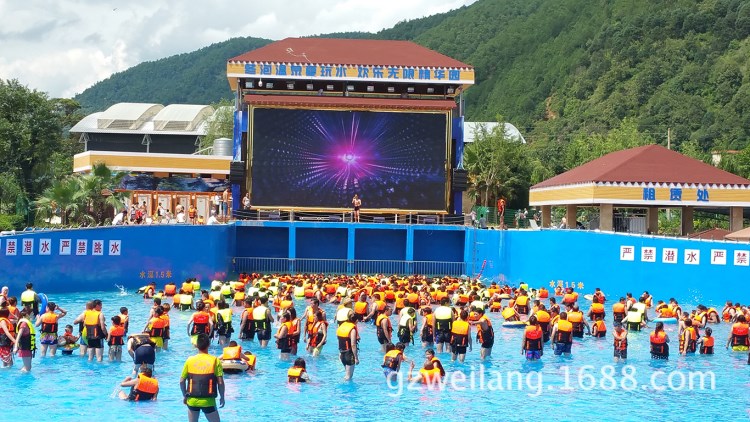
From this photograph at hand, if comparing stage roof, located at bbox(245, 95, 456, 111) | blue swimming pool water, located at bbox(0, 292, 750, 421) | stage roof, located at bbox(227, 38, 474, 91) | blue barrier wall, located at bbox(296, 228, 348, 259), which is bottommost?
blue swimming pool water, located at bbox(0, 292, 750, 421)

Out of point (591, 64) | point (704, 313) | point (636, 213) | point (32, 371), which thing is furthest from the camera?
point (591, 64)

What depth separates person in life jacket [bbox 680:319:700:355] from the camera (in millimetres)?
25984

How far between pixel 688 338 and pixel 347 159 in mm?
30786

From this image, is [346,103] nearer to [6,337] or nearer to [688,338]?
[688,338]

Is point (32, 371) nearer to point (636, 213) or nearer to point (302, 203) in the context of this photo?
point (302, 203)

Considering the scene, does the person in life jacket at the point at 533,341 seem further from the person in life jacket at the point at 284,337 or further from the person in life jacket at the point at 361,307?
the person in life jacket at the point at 361,307

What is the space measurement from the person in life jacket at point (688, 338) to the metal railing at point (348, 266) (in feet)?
90.2

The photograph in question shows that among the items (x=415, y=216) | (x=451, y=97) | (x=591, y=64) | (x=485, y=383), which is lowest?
(x=485, y=383)

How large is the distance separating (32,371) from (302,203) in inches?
1269

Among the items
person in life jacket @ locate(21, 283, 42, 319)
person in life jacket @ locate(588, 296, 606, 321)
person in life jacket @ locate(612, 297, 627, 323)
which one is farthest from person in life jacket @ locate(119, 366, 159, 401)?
person in life jacket @ locate(612, 297, 627, 323)

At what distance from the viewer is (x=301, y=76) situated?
56031mm

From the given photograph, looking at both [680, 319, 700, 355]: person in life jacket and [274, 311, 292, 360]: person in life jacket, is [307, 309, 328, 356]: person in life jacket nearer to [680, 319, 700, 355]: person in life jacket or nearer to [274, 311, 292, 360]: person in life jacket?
[274, 311, 292, 360]: person in life jacket

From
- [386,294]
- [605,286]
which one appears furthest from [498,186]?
[386,294]

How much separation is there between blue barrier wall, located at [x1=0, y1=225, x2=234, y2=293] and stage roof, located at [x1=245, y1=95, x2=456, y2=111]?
8462 mm
